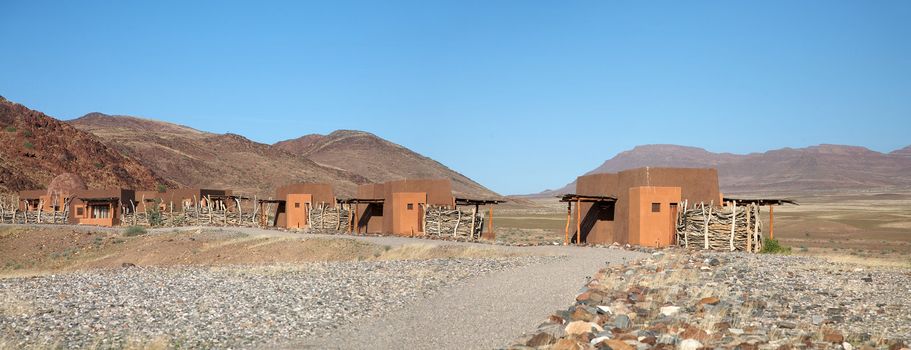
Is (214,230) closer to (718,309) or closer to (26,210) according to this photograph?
(26,210)

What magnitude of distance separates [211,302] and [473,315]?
16.4ft

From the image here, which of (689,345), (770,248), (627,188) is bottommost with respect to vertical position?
(689,345)

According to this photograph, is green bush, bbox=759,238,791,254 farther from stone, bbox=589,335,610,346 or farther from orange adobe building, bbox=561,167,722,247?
stone, bbox=589,335,610,346

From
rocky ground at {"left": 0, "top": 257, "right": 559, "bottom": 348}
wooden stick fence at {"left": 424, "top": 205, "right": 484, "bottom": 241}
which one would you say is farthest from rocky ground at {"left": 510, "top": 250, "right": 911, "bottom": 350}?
wooden stick fence at {"left": 424, "top": 205, "right": 484, "bottom": 241}

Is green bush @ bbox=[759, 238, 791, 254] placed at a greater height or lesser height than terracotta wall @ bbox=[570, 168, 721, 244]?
lesser

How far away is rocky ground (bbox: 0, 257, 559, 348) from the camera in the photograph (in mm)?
9852

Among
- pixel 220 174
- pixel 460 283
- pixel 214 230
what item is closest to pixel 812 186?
pixel 220 174

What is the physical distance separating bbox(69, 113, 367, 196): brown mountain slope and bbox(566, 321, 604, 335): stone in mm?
71914

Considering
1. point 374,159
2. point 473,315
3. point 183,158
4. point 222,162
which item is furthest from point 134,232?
point 374,159

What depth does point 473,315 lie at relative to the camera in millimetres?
10562

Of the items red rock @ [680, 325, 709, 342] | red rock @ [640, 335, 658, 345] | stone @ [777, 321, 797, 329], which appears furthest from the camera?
stone @ [777, 321, 797, 329]

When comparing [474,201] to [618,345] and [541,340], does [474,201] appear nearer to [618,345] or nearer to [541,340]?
[541,340]

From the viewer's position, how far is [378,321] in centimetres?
1045

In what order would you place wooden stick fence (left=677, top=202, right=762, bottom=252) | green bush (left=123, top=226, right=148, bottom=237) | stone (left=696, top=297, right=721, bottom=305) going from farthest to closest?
1. green bush (left=123, top=226, right=148, bottom=237)
2. wooden stick fence (left=677, top=202, right=762, bottom=252)
3. stone (left=696, top=297, right=721, bottom=305)
